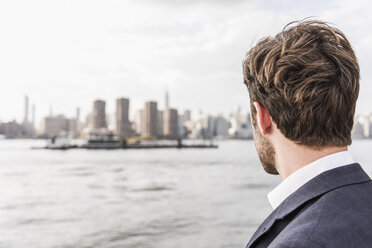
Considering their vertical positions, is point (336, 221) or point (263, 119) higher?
point (263, 119)

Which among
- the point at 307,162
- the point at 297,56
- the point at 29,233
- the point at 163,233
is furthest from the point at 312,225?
the point at 29,233

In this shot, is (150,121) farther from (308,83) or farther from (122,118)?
(308,83)

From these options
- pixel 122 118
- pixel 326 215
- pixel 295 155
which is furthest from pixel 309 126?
pixel 122 118

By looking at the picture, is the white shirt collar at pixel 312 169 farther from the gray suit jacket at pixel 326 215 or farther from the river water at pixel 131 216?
the river water at pixel 131 216

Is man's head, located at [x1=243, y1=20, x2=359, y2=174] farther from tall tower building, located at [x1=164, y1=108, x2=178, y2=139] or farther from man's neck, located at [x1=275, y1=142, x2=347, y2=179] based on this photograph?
tall tower building, located at [x1=164, y1=108, x2=178, y2=139]

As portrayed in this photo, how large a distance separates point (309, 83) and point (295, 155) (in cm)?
23

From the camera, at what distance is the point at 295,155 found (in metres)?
1.26

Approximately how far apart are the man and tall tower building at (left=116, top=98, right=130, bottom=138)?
6323 inches

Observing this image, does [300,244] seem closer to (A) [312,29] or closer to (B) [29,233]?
(A) [312,29]

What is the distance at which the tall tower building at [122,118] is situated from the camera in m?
161

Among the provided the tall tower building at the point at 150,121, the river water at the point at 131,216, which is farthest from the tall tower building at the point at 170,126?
the river water at the point at 131,216

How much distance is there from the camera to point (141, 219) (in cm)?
1527

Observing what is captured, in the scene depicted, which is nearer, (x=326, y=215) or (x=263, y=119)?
(x=326, y=215)

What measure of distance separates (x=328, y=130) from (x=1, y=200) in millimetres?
23981
